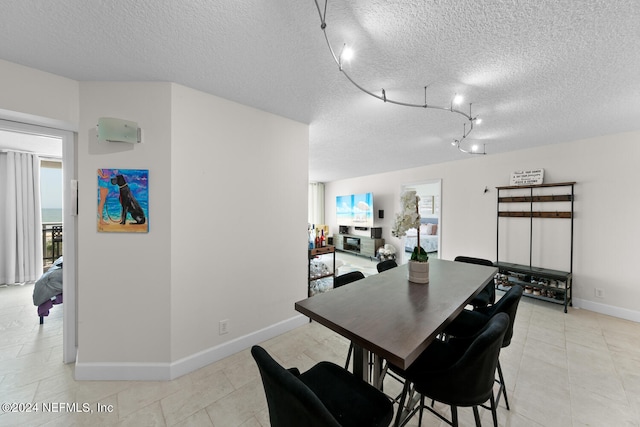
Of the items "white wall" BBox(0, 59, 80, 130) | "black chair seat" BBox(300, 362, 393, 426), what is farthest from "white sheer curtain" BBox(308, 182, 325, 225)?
"black chair seat" BBox(300, 362, 393, 426)

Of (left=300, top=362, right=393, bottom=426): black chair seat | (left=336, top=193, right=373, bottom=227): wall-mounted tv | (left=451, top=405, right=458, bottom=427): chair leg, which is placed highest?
(left=336, top=193, right=373, bottom=227): wall-mounted tv

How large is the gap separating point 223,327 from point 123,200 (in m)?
1.36

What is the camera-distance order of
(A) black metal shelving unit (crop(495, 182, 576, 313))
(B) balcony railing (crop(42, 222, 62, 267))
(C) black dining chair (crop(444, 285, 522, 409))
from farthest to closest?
(B) balcony railing (crop(42, 222, 62, 267)) → (A) black metal shelving unit (crop(495, 182, 576, 313)) → (C) black dining chair (crop(444, 285, 522, 409))

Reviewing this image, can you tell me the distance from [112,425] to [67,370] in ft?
3.04

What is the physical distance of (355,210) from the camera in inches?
273

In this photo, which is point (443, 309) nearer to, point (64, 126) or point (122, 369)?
point (122, 369)

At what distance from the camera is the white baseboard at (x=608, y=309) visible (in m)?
2.85

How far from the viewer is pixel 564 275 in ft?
10.0

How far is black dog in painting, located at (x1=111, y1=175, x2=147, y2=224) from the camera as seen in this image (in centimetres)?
180

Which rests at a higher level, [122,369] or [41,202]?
[41,202]

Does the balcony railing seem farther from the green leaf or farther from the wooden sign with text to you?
the wooden sign with text

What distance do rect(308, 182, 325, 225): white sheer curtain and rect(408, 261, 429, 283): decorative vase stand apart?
626 centimetres

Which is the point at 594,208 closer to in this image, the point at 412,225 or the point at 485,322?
the point at 485,322

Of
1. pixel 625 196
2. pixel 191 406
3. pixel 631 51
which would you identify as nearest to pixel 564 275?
pixel 625 196
